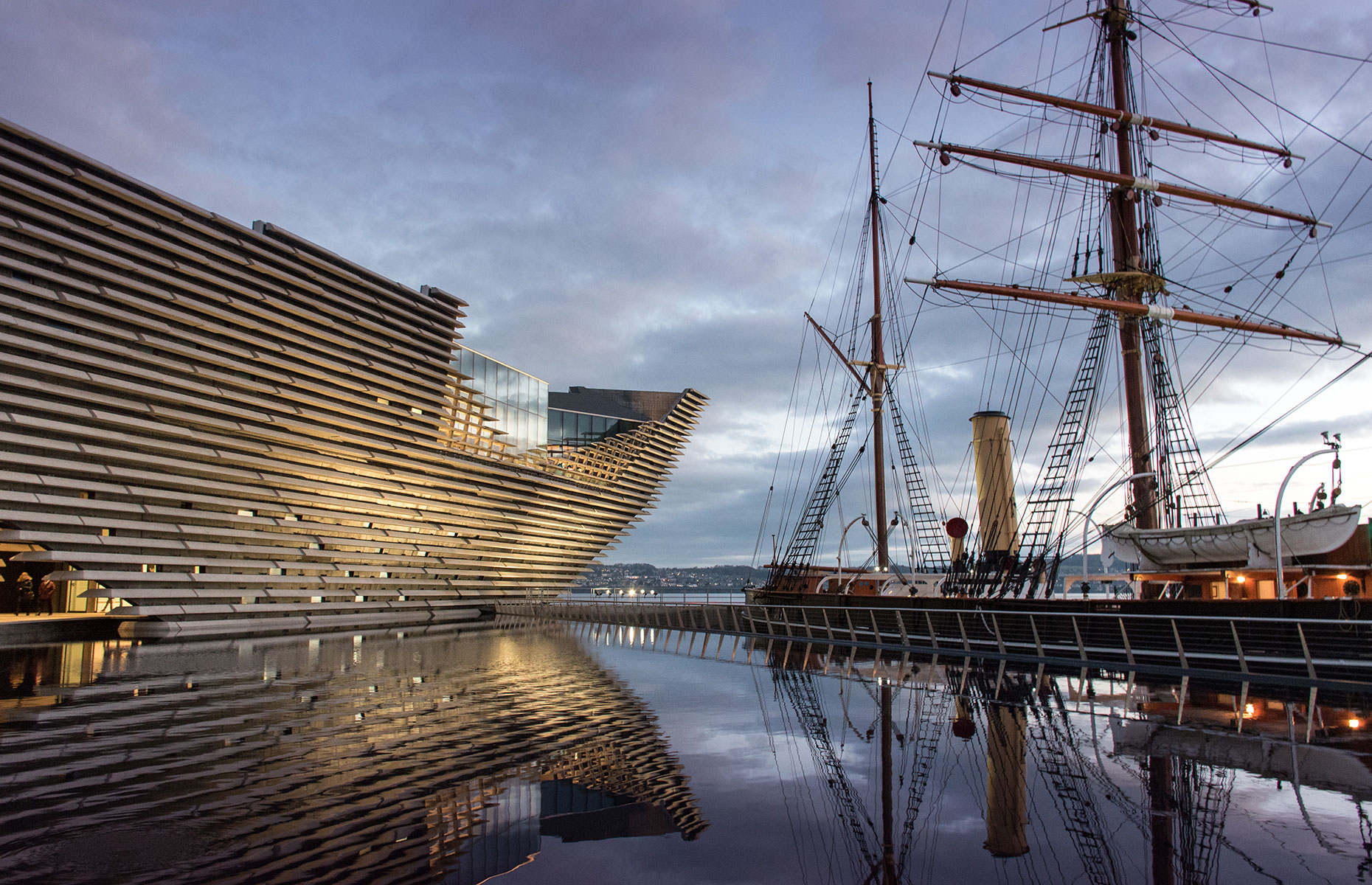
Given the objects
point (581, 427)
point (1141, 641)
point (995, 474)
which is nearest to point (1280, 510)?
point (1141, 641)

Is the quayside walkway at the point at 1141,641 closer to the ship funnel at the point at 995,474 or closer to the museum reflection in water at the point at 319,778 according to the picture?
the ship funnel at the point at 995,474

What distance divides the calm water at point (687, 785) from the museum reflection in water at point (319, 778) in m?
0.04

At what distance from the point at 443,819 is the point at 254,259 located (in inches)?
1215

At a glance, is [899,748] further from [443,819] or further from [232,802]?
[232,802]

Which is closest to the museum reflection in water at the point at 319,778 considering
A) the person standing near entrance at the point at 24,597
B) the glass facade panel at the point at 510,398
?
the person standing near entrance at the point at 24,597

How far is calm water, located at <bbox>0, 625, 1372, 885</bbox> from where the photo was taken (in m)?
5.51

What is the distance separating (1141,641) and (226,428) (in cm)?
2947

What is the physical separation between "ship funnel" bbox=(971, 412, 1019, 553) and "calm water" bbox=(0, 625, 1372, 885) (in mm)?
14497

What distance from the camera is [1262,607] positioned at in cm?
1450

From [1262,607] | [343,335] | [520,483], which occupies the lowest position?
[1262,607]

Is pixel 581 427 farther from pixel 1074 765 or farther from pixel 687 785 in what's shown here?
pixel 1074 765

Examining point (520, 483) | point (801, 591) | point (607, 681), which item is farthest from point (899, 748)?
point (520, 483)

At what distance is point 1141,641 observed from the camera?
1638 centimetres

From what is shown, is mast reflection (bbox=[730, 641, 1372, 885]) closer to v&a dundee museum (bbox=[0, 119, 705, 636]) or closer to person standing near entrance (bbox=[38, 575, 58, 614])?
v&a dundee museum (bbox=[0, 119, 705, 636])
